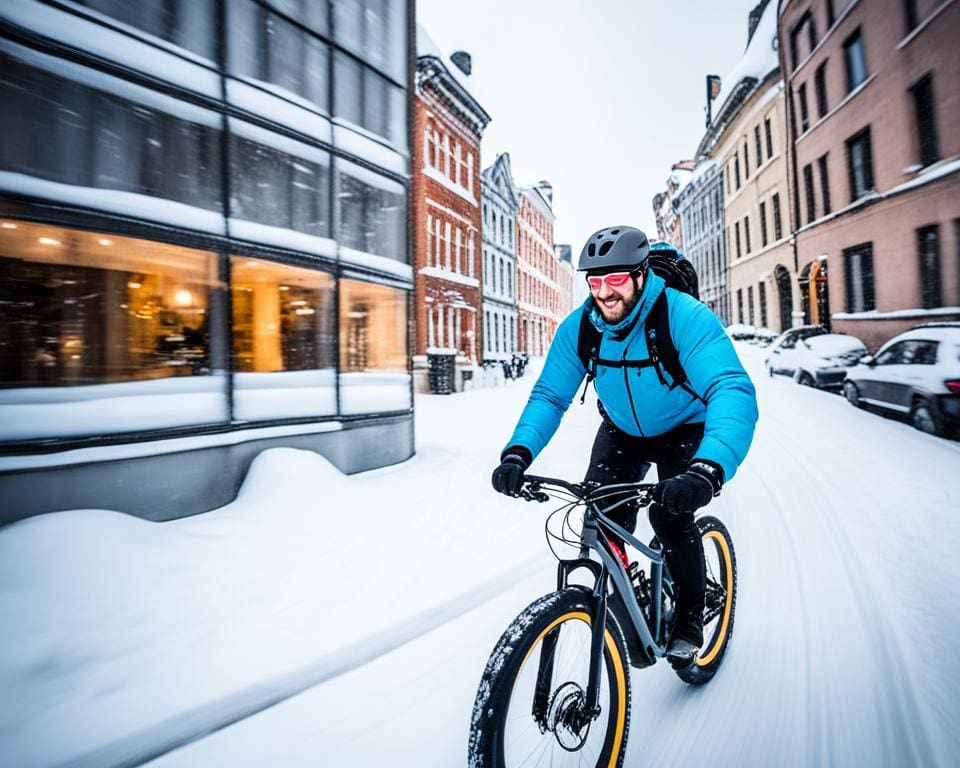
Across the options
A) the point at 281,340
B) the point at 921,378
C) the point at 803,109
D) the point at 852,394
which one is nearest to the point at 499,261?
the point at 803,109

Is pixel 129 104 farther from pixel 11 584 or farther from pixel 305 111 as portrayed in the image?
pixel 11 584

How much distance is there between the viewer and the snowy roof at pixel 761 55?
78.8 feet

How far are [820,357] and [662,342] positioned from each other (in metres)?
14.1

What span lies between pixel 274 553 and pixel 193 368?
2.58 m

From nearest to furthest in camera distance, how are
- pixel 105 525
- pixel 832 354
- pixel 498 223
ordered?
pixel 105 525 → pixel 832 354 → pixel 498 223

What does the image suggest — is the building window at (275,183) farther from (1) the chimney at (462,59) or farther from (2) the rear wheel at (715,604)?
(1) the chimney at (462,59)

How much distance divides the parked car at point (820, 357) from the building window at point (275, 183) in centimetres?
1299

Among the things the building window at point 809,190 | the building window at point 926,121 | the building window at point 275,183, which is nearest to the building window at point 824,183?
the building window at point 809,190

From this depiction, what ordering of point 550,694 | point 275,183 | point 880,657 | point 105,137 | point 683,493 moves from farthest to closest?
point 275,183
point 105,137
point 880,657
point 550,694
point 683,493

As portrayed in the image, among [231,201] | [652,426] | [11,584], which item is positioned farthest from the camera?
[231,201]

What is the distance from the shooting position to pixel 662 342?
2408 millimetres

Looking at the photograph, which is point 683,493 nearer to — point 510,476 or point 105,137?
point 510,476

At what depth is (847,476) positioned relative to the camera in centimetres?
667

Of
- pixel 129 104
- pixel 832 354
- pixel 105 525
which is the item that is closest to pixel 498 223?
pixel 832 354
